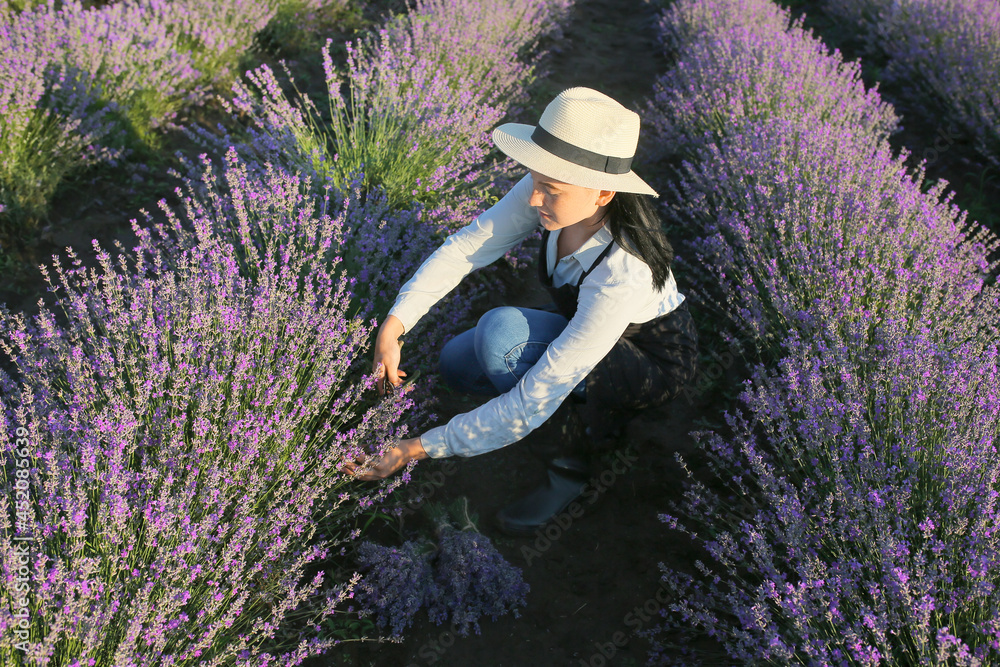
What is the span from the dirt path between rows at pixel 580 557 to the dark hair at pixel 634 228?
0.90 metres

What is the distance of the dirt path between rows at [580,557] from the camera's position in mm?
1986

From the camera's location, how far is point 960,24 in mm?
4484

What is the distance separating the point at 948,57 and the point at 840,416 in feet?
12.7

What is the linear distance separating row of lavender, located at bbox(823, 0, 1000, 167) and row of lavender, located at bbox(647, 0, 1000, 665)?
2.53 feet

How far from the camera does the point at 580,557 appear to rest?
2.29m

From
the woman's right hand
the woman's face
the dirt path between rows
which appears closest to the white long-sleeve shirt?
the woman's face

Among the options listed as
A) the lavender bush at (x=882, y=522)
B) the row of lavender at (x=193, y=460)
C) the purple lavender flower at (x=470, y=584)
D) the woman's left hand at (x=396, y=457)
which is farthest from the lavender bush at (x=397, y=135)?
the lavender bush at (x=882, y=522)

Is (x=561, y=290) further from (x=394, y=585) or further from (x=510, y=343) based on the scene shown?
(x=394, y=585)

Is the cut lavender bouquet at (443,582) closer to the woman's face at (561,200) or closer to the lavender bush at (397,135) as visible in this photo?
the woman's face at (561,200)

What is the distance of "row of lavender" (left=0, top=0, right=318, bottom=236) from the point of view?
2980mm

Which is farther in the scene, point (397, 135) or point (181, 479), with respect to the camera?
point (397, 135)

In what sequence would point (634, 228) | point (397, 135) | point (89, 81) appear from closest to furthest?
point (634, 228), point (397, 135), point (89, 81)

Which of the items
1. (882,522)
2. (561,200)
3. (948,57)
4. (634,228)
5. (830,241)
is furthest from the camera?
(948,57)

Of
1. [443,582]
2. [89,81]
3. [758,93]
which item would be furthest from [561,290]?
[89,81]
